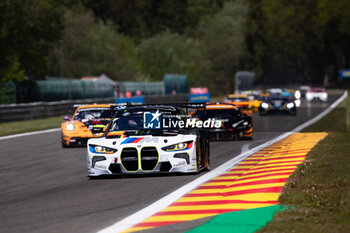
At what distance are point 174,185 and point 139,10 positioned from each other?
141m

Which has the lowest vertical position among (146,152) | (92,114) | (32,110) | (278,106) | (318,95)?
(318,95)

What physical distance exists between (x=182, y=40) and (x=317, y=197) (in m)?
109

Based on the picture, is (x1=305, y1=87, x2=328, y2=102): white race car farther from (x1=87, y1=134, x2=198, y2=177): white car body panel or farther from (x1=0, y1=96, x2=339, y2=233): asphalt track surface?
(x1=87, y1=134, x2=198, y2=177): white car body panel

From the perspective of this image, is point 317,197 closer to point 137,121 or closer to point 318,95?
point 137,121

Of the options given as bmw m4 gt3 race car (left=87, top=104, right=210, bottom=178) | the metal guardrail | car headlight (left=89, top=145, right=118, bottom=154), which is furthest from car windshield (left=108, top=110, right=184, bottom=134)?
the metal guardrail

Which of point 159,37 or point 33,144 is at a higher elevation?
point 159,37

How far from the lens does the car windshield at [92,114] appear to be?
71.3ft

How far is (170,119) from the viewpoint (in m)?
13.7

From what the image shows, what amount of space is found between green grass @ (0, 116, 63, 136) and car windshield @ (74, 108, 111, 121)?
7.13m

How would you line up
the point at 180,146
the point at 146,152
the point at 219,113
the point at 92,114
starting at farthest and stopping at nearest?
the point at 219,113
the point at 92,114
the point at 180,146
the point at 146,152

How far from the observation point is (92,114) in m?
21.9

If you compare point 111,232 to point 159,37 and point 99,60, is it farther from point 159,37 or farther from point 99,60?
point 159,37

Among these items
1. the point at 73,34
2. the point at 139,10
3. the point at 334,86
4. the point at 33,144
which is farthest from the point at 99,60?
the point at 33,144

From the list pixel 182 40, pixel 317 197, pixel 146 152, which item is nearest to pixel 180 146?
pixel 146 152
